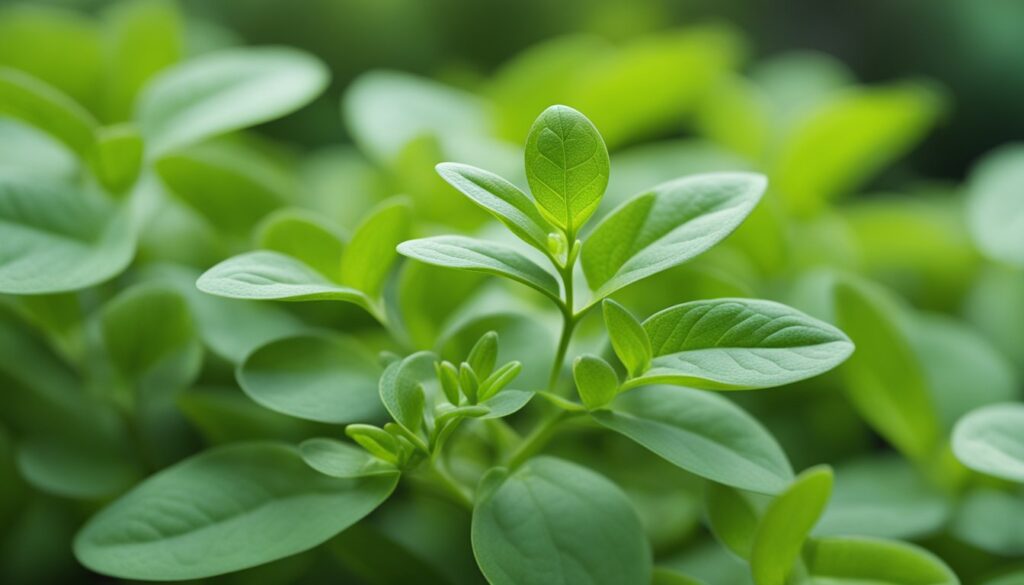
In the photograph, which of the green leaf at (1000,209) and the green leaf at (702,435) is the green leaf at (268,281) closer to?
the green leaf at (702,435)

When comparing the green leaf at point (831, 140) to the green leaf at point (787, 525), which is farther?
the green leaf at point (831, 140)

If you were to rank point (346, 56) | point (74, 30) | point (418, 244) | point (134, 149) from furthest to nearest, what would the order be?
point (346, 56), point (74, 30), point (134, 149), point (418, 244)

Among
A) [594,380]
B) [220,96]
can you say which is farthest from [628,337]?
[220,96]

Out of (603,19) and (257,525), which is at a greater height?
(603,19)

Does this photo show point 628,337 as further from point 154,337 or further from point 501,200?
point 154,337

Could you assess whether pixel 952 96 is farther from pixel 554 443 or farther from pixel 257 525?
pixel 257 525

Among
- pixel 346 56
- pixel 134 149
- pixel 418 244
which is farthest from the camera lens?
pixel 346 56

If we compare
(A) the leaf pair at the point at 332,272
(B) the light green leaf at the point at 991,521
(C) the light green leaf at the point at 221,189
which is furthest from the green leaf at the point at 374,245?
(B) the light green leaf at the point at 991,521

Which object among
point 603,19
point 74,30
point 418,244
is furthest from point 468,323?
point 603,19
